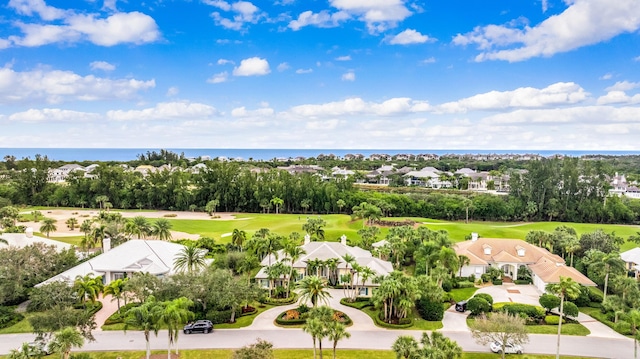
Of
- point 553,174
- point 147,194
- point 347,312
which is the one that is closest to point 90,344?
point 347,312

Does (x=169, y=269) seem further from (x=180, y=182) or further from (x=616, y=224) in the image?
(x=616, y=224)

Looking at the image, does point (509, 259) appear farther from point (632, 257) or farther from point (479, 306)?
point (479, 306)

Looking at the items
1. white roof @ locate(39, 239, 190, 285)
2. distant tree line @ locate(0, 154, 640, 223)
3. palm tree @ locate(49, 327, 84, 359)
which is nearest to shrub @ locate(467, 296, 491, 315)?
white roof @ locate(39, 239, 190, 285)

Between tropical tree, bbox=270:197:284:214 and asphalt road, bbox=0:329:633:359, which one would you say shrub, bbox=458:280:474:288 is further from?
tropical tree, bbox=270:197:284:214

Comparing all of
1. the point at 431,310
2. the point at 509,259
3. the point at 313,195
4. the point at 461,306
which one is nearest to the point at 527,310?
the point at 461,306

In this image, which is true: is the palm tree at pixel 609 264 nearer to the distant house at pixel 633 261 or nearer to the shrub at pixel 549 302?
the shrub at pixel 549 302
